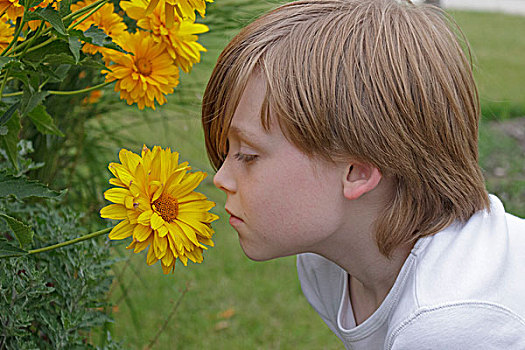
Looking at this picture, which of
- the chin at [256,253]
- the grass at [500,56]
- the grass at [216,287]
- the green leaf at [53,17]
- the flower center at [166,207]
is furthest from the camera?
the grass at [500,56]

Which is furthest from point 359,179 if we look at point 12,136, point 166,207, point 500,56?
point 500,56

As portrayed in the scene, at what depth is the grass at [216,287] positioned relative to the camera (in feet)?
7.14

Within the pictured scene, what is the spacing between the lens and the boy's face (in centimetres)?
120

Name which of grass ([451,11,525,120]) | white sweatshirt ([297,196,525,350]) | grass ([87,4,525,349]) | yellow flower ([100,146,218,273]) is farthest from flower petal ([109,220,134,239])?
grass ([451,11,525,120])

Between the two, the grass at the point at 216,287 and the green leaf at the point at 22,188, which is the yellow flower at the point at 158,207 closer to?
the green leaf at the point at 22,188

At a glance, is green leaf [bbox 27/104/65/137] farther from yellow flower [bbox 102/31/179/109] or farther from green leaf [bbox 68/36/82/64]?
green leaf [bbox 68/36/82/64]

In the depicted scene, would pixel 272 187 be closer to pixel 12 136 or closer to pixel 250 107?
pixel 250 107

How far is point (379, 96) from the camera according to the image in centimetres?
119

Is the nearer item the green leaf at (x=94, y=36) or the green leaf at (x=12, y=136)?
the green leaf at (x=94, y=36)

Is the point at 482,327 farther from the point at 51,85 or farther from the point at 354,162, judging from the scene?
the point at 51,85

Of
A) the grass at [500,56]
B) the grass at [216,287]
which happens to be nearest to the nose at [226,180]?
the grass at [216,287]

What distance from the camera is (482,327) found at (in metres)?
1.17

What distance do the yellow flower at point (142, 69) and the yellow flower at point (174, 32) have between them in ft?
0.05

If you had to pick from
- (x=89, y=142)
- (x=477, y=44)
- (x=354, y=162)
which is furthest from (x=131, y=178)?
(x=477, y=44)
